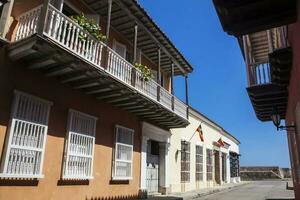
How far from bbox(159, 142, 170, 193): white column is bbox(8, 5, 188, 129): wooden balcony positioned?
4.07m

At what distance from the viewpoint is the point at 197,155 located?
20562 mm

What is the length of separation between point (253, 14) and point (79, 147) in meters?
6.65

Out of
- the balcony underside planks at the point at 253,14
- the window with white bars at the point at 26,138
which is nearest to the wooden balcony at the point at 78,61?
the window with white bars at the point at 26,138

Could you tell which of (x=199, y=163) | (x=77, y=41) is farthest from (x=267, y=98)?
(x=199, y=163)

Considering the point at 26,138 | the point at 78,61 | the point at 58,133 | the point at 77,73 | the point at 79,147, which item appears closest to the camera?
the point at 26,138

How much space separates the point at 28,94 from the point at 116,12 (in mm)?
4907

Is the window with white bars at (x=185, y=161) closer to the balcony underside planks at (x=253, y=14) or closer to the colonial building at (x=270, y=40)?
the colonial building at (x=270, y=40)

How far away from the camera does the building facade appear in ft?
55.8

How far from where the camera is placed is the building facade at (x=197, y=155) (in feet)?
55.8

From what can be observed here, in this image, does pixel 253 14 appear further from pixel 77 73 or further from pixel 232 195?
pixel 232 195

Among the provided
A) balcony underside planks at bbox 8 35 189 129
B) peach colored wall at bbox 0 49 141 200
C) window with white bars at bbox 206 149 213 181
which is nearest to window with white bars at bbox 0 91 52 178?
peach colored wall at bbox 0 49 141 200

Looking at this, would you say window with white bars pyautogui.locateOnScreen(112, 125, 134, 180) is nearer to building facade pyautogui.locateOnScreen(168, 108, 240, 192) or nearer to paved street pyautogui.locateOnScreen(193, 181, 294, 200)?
building facade pyautogui.locateOnScreen(168, 108, 240, 192)

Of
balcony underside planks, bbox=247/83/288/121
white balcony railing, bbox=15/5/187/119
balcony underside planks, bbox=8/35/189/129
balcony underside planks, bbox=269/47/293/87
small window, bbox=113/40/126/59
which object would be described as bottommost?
balcony underside planks, bbox=269/47/293/87

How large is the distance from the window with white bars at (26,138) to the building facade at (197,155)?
947cm
